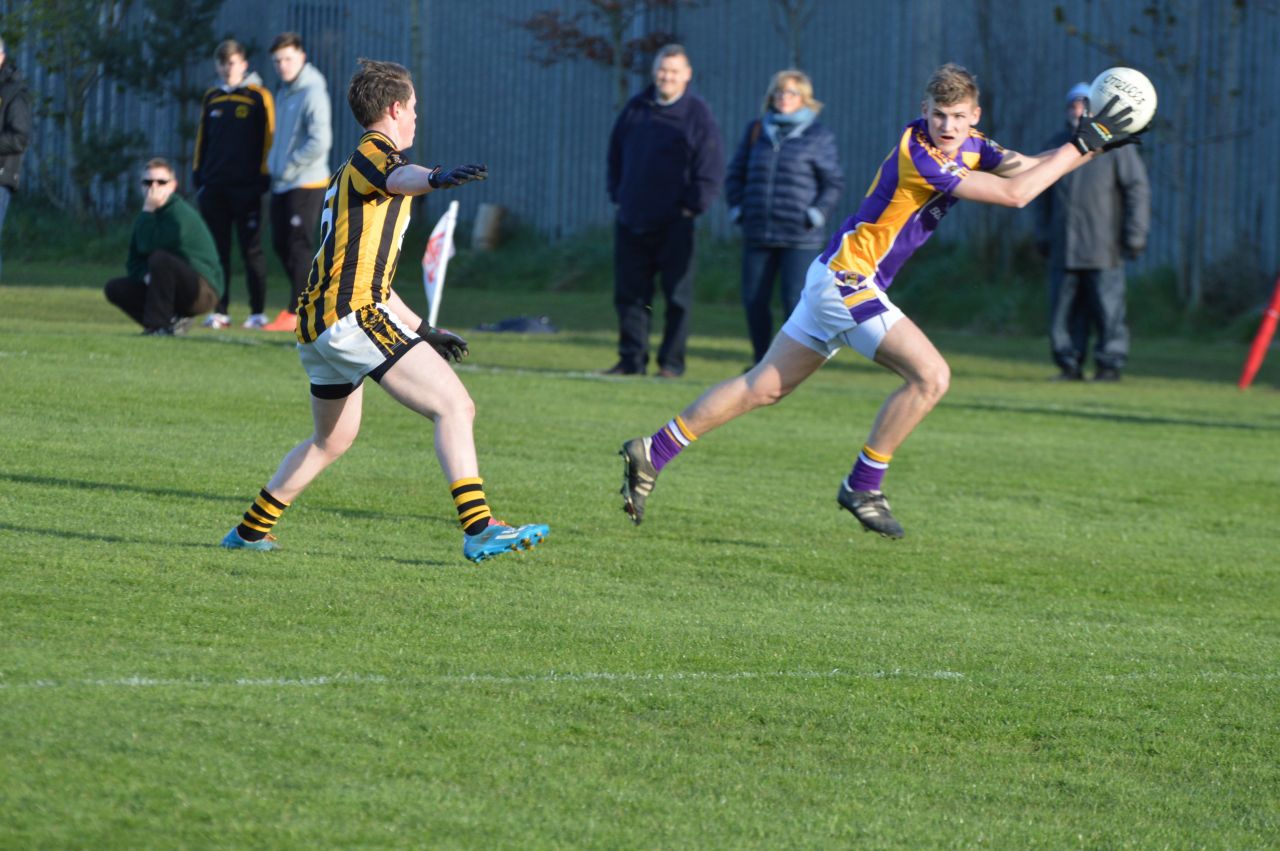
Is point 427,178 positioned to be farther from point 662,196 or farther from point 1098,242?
point 1098,242

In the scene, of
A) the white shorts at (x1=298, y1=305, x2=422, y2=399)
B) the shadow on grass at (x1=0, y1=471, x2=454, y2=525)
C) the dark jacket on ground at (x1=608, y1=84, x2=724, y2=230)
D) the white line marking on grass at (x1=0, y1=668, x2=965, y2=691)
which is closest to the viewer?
the white line marking on grass at (x1=0, y1=668, x2=965, y2=691)

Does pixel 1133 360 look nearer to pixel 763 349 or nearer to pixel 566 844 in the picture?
pixel 763 349

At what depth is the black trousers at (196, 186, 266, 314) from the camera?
16.0 meters

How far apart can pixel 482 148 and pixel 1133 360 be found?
13053 mm

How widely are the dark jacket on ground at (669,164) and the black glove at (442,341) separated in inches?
281

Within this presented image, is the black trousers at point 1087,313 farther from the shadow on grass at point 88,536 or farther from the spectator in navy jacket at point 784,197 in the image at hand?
the shadow on grass at point 88,536

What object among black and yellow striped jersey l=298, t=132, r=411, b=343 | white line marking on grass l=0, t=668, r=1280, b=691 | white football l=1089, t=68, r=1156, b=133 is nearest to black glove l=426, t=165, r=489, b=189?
black and yellow striped jersey l=298, t=132, r=411, b=343

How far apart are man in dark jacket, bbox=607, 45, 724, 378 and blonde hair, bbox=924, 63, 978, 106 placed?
5.96 metres

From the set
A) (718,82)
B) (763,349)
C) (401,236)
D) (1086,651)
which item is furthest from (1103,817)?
(718,82)

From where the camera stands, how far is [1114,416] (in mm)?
13633

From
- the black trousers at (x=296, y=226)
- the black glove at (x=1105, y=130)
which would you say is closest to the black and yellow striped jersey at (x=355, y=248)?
the black glove at (x=1105, y=130)

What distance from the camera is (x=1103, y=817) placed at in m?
4.69

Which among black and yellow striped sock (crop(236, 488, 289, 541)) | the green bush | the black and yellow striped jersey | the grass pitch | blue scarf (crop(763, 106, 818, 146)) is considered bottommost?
the green bush

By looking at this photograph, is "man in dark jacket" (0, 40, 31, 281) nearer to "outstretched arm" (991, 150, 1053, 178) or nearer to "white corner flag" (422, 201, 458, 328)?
"white corner flag" (422, 201, 458, 328)
